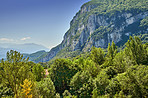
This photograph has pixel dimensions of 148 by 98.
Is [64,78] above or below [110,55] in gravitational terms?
below

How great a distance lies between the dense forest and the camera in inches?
512

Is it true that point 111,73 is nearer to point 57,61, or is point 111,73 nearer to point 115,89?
point 115,89

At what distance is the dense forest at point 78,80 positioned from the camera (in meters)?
13.0

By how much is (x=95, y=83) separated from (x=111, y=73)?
11.4 meters

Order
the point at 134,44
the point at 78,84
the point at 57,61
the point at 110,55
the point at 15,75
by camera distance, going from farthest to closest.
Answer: the point at 110,55
the point at 134,44
the point at 57,61
the point at 78,84
the point at 15,75

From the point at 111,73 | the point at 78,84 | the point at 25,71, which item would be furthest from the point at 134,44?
the point at 25,71

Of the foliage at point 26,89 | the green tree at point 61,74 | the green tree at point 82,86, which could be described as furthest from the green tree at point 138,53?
the foliage at point 26,89

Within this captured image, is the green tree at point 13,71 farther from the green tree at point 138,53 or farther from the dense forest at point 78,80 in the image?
the green tree at point 138,53

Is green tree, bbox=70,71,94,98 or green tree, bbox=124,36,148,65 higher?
green tree, bbox=124,36,148,65

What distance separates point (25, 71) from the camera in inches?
544

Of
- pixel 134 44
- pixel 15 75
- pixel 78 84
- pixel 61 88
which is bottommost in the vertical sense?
pixel 61 88

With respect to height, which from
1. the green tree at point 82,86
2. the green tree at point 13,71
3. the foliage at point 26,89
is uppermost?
the green tree at point 13,71

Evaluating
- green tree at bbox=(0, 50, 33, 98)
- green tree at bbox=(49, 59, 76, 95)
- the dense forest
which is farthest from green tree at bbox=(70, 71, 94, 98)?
green tree at bbox=(0, 50, 33, 98)

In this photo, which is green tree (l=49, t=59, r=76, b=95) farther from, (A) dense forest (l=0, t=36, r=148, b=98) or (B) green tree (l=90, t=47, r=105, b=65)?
(B) green tree (l=90, t=47, r=105, b=65)
